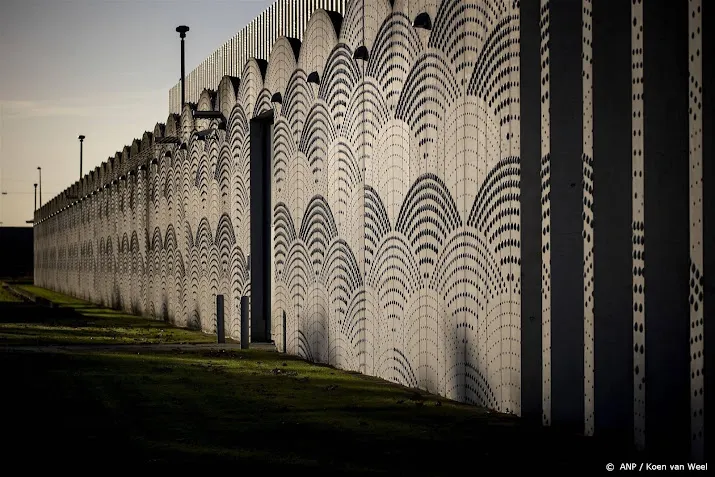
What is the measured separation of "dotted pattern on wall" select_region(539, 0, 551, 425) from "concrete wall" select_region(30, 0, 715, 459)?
2 cm

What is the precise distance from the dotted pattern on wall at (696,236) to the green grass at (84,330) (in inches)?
481

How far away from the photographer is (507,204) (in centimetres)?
891

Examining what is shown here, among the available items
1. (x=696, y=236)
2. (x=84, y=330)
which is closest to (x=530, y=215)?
(x=696, y=236)

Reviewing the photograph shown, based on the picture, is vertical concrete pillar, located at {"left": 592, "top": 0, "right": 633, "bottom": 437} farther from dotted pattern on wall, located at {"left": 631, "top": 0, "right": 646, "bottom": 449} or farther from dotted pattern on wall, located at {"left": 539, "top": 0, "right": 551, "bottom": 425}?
dotted pattern on wall, located at {"left": 631, "top": 0, "right": 646, "bottom": 449}

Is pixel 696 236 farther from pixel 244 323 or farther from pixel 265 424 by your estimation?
pixel 244 323

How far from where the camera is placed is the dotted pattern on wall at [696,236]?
20.5ft

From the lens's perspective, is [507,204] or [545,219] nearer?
[545,219]

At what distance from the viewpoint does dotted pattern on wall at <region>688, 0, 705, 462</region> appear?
20.5 feet

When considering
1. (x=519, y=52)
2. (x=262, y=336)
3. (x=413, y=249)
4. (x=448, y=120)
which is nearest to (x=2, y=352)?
(x=262, y=336)

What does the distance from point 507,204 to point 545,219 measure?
0.62 metres

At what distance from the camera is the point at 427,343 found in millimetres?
10594

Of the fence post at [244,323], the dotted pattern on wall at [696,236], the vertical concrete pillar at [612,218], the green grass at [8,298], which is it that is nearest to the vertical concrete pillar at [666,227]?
the dotted pattern on wall at [696,236]

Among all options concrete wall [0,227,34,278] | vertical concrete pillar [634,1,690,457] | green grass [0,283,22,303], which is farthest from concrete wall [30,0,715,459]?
concrete wall [0,227,34,278]

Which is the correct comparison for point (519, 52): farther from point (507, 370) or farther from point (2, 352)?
point (2, 352)
